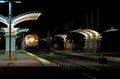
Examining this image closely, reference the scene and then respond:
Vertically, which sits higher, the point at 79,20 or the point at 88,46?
the point at 79,20

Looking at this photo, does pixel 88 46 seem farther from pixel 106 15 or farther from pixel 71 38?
pixel 106 15

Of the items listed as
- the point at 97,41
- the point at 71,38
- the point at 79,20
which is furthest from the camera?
the point at 79,20

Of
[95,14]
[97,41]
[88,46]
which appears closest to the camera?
[97,41]
